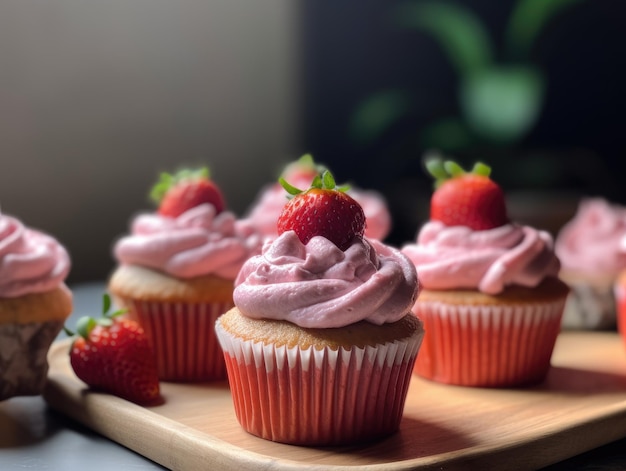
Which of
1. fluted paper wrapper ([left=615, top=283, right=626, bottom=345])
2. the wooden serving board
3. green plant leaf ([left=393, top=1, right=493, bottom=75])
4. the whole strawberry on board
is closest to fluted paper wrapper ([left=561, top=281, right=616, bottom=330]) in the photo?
fluted paper wrapper ([left=615, top=283, right=626, bottom=345])

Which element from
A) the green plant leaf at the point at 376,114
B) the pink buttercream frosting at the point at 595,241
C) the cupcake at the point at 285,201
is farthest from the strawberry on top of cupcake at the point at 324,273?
the green plant leaf at the point at 376,114

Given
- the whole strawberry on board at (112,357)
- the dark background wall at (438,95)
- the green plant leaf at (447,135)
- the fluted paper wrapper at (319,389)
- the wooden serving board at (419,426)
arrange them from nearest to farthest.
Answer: the wooden serving board at (419,426) → the fluted paper wrapper at (319,389) → the whole strawberry on board at (112,357) → the dark background wall at (438,95) → the green plant leaf at (447,135)

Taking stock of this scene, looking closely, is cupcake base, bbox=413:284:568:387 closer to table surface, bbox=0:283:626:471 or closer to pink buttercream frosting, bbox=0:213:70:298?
table surface, bbox=0:283:626:471

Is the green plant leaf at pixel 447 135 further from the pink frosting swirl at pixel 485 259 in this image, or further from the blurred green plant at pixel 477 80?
the pink frosting swirl at pixel 485 259

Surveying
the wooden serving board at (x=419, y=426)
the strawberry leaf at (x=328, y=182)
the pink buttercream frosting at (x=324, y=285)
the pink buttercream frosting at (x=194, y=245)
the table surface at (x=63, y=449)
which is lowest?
the table surface at (x=63, y=449)

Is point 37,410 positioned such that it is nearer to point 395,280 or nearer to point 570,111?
point 395,280

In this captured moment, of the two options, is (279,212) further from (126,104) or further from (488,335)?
(126,104)

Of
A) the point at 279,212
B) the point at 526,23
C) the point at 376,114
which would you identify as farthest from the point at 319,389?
the point at 526,23

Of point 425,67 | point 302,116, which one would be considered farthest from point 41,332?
point 425,67
